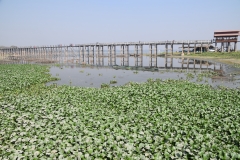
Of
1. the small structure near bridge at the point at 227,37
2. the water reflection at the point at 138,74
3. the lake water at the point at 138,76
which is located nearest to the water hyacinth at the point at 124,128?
the lake water at the point at 138,76

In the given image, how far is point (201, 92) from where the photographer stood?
12.6 m

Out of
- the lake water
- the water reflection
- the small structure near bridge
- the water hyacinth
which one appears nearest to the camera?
the water hyacinth

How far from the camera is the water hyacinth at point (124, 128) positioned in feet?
17.9

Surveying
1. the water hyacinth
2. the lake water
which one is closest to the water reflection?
the lake water

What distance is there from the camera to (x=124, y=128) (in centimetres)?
707

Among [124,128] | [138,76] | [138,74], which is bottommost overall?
[124,128]

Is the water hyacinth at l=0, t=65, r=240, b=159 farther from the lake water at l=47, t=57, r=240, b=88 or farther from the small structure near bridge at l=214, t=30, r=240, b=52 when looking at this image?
the small structure near bridge at l=214, t=30, r=240, b=52

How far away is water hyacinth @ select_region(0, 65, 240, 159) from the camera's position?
5449mm

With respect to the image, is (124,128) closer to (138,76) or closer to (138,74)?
(138,76)

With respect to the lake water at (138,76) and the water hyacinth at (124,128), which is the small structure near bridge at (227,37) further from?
the water hyacinth at (124,128)

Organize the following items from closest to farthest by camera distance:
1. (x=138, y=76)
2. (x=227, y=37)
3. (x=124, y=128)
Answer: (x=124, y=128)
(x=138, y=76)
(x=227, y=37)

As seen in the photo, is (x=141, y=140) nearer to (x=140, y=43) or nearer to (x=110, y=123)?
(x=110, y=123)

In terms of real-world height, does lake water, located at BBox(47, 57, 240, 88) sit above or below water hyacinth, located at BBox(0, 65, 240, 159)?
above

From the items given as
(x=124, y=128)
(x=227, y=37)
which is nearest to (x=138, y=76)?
(x=124, y=128)
